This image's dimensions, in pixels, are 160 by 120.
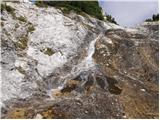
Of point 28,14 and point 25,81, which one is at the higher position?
point 28,14

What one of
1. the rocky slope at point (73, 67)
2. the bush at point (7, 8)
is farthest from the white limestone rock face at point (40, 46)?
the bush at point (7, 8)

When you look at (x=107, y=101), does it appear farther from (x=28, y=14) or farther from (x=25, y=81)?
(x=28, y=14)

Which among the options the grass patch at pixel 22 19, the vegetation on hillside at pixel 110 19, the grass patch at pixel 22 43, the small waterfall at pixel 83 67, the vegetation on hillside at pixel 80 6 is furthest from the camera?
the vegetation on hillside at pixel 110 19

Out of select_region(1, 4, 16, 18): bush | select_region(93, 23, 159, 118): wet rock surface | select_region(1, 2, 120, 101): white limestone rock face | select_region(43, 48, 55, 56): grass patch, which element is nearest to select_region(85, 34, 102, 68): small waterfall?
select_region(1, 2, 120, 101): white limestone rock face

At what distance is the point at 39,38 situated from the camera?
3284cm

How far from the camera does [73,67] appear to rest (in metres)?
29.7

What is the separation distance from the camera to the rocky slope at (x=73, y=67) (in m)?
23.2

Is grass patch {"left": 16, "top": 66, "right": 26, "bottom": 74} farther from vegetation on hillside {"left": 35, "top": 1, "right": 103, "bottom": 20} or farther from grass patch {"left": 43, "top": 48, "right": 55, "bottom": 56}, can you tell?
vegetation on hillside {"left": 35, "top": 1, "right": 103, "bottom": 20}

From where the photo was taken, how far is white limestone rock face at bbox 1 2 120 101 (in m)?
26.5

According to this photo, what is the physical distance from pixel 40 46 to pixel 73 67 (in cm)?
384

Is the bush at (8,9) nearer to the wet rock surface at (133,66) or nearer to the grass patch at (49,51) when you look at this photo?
the grass patch at (49,51)

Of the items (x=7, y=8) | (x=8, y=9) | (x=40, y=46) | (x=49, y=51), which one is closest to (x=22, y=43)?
(x=40, y=46)

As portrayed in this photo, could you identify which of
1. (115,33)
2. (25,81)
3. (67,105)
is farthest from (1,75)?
(115,33)

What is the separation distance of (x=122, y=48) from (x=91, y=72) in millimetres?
5819
